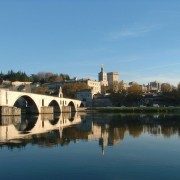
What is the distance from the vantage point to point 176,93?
11881 centimetres

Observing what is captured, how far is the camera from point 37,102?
82250mm

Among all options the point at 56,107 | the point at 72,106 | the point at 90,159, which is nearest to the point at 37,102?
the point at 56,107

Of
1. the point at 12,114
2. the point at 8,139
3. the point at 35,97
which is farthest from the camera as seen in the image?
the point at 35,97

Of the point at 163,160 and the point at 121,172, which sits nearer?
the point at 121,172

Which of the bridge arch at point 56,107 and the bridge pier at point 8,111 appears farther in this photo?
the bridge arch at point 56,107

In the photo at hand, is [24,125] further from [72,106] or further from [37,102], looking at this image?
[72,106]

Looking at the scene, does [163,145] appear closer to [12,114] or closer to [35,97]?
[12,114]

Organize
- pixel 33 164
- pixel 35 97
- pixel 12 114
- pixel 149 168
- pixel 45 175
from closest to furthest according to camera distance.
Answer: pixel 45 175, pixel 149 168, pixel 33 164, pixel 12 114, pixel 35 97

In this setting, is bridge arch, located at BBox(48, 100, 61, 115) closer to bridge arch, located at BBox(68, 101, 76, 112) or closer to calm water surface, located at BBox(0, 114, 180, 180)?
bridge arch, located at BBox(68, 101, 76, 112)

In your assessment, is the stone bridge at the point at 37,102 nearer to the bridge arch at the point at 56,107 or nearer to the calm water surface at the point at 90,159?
the bridge arch at the point at 56,107

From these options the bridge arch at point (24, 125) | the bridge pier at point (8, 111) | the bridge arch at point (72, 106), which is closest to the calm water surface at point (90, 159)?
the bridge arch at point (24, 125)

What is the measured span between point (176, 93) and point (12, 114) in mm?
65506

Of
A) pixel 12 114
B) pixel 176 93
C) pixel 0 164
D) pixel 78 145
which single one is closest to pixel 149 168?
pixel 0 164

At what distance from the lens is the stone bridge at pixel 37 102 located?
66.2m
